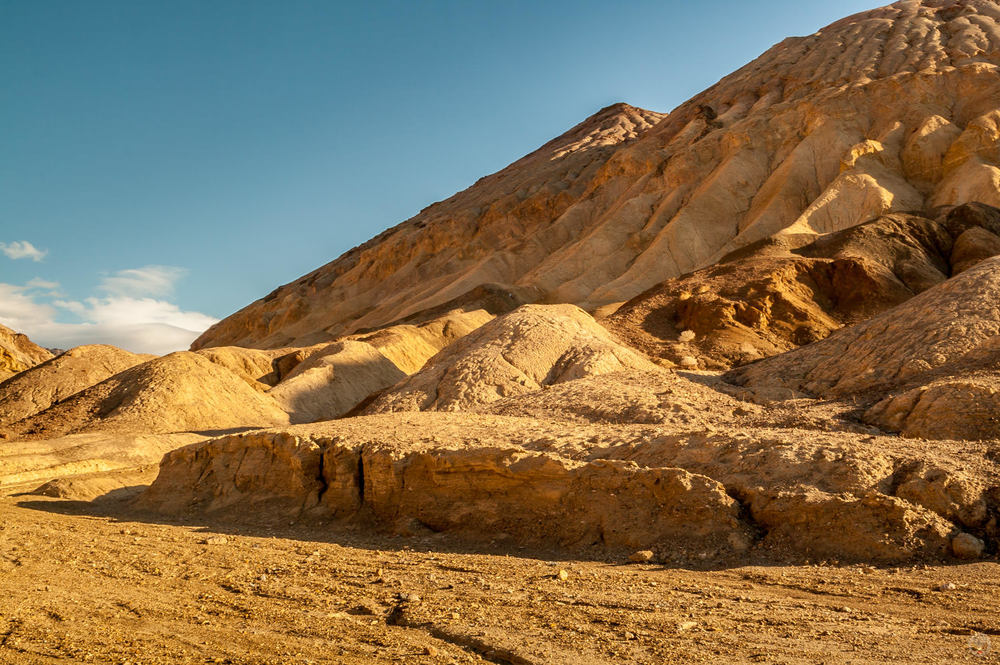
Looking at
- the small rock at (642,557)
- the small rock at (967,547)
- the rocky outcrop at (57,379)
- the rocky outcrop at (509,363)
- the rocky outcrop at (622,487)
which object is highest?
the rocky outcrop at (57,379)

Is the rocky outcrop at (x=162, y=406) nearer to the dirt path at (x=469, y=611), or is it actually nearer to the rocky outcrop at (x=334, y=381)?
the rocky outcrop at (x=334, y=381)

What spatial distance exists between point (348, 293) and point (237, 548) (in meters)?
55.4

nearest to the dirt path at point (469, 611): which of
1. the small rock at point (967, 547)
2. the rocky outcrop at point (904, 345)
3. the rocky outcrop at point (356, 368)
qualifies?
the small rock at point (967, 547)

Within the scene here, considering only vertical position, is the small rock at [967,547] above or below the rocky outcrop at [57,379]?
below

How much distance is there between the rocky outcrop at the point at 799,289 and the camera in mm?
24031

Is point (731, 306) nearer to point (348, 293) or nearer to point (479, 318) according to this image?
→ point (479, 318)

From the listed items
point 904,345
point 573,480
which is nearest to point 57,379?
point 573,480

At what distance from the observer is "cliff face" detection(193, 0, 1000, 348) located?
3634 centimetres

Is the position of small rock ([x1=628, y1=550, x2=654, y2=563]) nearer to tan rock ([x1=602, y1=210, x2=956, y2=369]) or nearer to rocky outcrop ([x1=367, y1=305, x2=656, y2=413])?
rocky outcrop ([x1=367, y1=305, x2=656, y2=413])

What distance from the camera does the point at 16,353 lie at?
1480 inches

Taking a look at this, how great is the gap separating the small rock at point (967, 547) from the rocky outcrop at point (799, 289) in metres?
15.8

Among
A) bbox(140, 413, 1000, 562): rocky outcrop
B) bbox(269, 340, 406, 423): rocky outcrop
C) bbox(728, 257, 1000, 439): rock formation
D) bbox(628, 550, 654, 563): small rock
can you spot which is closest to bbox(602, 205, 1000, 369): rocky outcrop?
bbox(728, 257, 1000, 439): rock formation

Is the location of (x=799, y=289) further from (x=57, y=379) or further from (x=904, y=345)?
(x=57, y=379)

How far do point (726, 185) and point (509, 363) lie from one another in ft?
89.9
